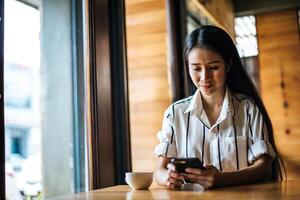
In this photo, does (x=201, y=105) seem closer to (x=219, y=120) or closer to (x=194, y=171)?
(x=219, y=120)

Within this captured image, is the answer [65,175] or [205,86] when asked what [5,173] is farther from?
[205,86]

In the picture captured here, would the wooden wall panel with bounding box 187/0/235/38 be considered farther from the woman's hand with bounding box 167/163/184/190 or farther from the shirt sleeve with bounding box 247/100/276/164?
the woman's hand with bounding box 167/163/184/190

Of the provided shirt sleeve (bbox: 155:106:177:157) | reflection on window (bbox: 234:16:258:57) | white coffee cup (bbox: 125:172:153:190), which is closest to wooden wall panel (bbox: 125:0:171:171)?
shirt sleeve (bbox: 155:106:177:157)

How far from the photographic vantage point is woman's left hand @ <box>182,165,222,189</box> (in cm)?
127

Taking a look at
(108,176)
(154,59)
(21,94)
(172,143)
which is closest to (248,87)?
(172,143)

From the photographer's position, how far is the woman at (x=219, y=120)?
1515mm

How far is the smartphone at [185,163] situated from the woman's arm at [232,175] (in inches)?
0.6

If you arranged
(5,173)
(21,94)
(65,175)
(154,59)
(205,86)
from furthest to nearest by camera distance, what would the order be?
(154,59), (65,175), (205,86), (21,94), (5,173)

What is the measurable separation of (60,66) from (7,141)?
0.59 metres

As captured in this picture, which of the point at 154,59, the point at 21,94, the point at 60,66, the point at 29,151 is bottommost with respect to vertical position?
the point at 29,151

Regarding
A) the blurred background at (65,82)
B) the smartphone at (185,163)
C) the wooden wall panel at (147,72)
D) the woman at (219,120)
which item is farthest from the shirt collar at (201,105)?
the wooden wall panel at (147,72)

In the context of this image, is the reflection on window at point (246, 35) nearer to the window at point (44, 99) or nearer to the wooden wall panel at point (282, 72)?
the wooden wall panel at point (282, 72)

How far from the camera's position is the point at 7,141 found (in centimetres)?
125

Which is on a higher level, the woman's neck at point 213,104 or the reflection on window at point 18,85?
the reflection on window at point 18,85
